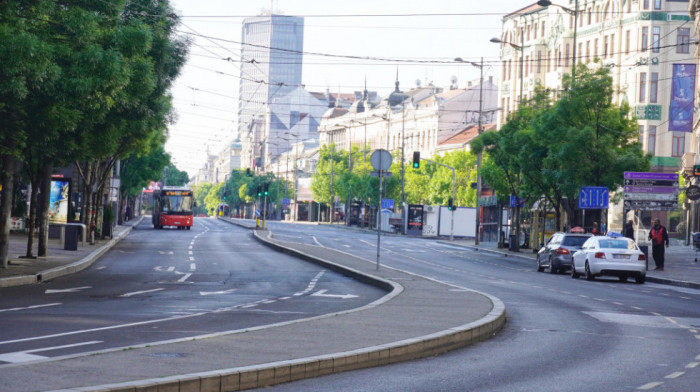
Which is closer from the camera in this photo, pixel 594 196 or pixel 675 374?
pixel 675 374

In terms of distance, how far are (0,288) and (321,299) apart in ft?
22.0

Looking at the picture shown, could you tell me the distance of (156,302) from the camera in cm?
1892

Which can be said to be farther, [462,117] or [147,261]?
[462,117]

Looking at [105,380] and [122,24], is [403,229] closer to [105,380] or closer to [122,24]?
[122,24]

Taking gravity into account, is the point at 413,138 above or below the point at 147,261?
above

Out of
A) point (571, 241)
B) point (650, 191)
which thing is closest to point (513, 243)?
point (650, 191)

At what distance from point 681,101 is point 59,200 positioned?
31680 mm

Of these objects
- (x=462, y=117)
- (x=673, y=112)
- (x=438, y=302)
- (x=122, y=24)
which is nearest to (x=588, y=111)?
(x=673, y=112)

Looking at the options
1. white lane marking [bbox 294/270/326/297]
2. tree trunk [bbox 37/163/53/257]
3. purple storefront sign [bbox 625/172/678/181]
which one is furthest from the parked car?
tree trunk [bbox 37/163/53/257]

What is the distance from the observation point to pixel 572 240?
37.8 metres

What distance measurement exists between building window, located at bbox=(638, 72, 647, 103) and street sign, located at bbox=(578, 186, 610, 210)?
1465 inches

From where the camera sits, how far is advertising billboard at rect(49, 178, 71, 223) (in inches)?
2201

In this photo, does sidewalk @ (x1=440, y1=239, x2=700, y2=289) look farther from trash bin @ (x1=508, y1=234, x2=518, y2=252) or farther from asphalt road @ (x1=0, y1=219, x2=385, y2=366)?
asphalt road @ (x1=0, y1=219, x2=385, y2=366)

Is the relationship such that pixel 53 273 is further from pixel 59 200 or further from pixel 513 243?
pixel 513 243
